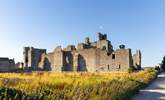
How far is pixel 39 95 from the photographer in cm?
843

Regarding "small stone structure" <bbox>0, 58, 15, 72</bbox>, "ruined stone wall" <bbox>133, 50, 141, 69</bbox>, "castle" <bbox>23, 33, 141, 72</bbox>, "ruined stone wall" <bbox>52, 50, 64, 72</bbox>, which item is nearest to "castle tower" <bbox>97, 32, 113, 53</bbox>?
"castle" <bbox>23, 33, 141, 72</bbox>

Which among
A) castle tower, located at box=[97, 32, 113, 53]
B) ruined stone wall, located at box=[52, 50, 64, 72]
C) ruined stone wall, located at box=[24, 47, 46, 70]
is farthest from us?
ruined stone wall, located at box=[24, 47, 46, 70]

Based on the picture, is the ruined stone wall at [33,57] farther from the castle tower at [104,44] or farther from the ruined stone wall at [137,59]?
the ruined stone wall at [137,59]

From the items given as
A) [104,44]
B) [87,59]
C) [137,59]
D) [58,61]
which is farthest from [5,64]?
[137,59]

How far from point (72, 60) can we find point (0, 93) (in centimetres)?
6632

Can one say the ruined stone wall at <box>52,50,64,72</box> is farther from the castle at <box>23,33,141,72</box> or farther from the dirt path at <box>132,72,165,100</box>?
the dirt path at <box>132,72,165,100</box>

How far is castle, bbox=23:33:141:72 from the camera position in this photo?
206 ft

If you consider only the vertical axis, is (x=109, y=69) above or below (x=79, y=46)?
below

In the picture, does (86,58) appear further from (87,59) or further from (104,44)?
(104,44)

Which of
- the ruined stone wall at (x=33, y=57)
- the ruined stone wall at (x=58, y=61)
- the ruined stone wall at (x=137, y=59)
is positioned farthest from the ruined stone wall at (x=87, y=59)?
the ruined stone wall at (x=33, y=57)

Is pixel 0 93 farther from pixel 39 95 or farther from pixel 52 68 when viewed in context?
pixel 52 68

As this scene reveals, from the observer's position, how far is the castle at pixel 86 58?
206ft

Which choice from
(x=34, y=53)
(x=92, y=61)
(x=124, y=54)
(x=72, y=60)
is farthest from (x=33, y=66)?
(x=124, y=54)

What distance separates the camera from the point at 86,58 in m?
70.4
